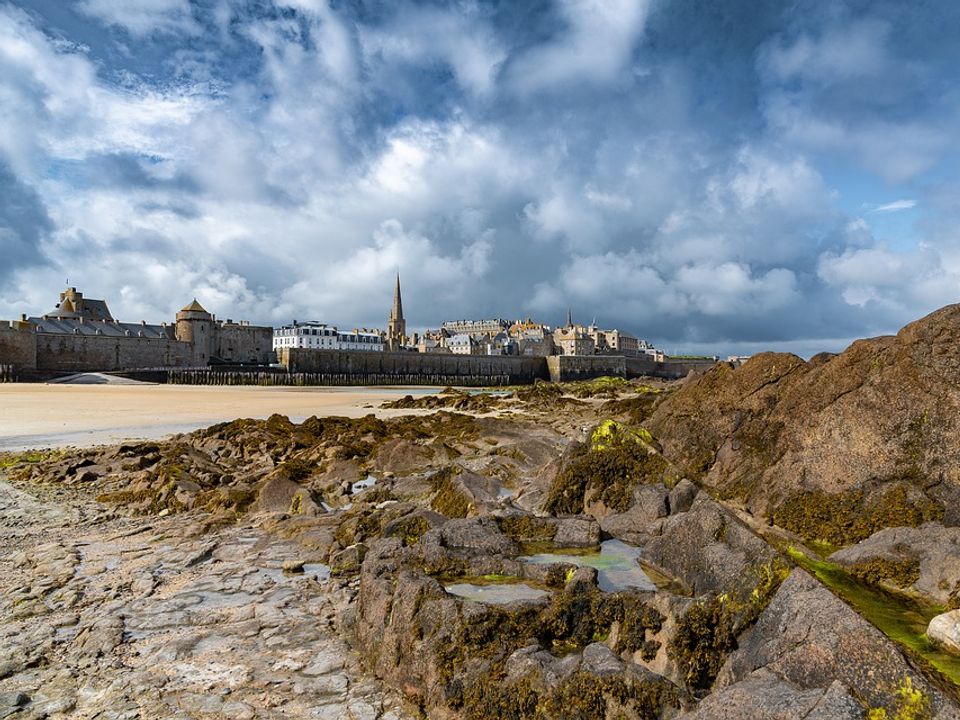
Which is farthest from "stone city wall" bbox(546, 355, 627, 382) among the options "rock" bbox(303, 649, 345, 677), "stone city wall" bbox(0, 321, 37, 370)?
"rock" bbox(303, 649, 345, 677)

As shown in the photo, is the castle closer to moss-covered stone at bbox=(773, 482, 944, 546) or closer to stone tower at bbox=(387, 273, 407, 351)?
stone tower at bbox=(387, 273, 407, 351)

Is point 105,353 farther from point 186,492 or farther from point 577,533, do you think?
point 577,533

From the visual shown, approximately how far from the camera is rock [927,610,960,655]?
140 inches

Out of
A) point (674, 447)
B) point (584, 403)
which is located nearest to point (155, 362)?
point (584, 403)

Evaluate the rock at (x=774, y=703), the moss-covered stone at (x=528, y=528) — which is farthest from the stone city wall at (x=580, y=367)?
the rock at (x=774, y=703)

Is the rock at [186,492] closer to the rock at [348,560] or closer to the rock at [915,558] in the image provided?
the rock at [348,560]

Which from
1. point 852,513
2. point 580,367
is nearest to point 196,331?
point 580,367

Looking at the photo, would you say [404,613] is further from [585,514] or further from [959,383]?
[959,383]

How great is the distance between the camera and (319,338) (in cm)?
11781

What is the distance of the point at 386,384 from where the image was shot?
7450cm

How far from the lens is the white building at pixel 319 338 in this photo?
117 metres

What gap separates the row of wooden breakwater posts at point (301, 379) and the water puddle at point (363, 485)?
189 ft

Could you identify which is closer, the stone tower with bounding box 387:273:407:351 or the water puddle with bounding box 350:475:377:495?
the water puddle with bounding box 350:475:377:495

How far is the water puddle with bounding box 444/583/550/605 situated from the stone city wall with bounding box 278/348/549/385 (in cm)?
6704
